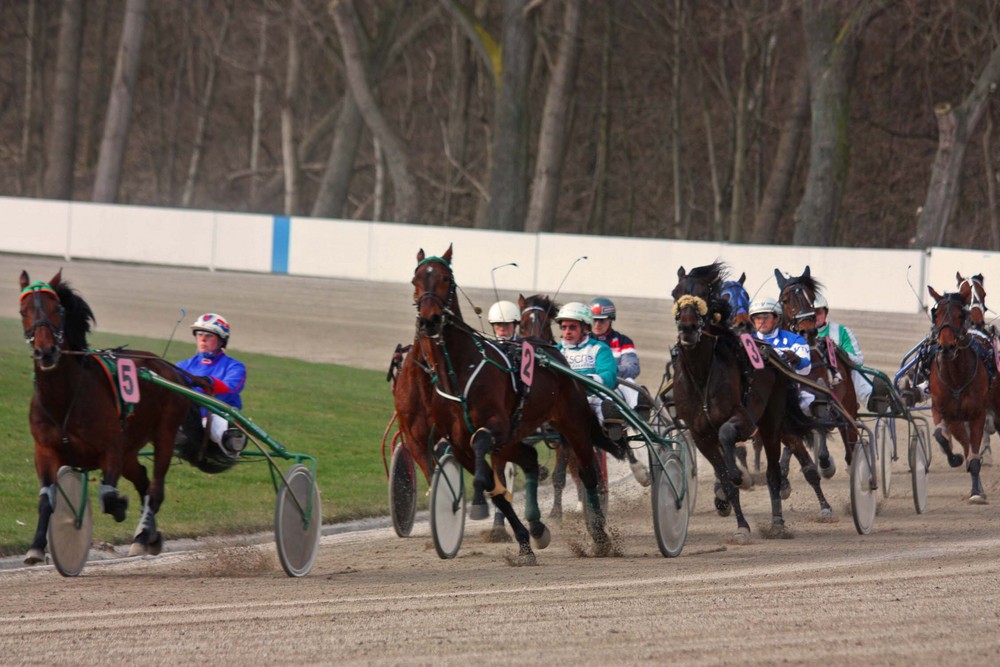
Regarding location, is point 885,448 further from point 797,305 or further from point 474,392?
point 474,392

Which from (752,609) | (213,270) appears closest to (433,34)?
(213,270)

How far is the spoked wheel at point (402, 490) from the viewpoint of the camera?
33.5 ft

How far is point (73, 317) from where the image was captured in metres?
7.89

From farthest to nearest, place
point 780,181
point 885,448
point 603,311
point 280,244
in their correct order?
1. point 780,181
2. point 280,244
3. point 885,448
4. point 603,311

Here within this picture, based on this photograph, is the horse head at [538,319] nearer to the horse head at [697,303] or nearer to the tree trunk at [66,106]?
the horse head at [697,303]

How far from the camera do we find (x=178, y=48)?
51438 millimetres

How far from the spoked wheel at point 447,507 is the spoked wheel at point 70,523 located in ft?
6.08

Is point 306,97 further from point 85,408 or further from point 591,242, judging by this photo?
point 85,408

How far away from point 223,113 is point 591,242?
3187 centimetres

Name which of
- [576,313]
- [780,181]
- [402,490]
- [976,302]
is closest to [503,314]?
[576,313]

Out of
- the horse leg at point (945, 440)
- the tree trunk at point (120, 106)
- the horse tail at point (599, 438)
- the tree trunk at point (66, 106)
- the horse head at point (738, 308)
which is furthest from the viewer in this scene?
the tree trunk at point (66, 106)

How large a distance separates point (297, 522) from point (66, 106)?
30.7 metres

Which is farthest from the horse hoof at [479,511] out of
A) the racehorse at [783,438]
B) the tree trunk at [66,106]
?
the tree trunk at [66,106]

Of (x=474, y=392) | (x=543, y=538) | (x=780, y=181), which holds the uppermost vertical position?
(x=780, y=181)
